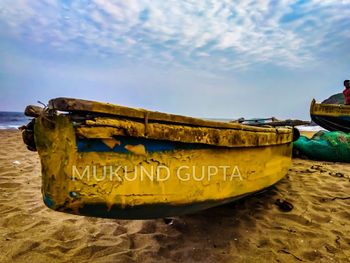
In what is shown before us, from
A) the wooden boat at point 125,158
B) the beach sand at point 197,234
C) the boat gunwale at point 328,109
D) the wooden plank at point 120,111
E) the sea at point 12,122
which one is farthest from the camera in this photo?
the sea at point 12,122

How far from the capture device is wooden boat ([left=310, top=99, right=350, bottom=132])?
30.5 ft

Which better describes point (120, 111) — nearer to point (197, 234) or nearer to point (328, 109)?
point (197, 234)

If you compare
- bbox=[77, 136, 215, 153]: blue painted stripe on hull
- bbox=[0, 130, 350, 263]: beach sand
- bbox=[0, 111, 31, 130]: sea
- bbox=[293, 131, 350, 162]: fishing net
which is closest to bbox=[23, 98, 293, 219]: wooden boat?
bbox=[77, 136, 215, 153]: blue painted stripe on hull

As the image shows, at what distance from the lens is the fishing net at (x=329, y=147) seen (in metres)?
5.88

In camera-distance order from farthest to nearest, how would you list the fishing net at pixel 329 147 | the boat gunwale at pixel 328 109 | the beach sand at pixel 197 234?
the boat gunwale at pixel 328 109 → the fishing net at pixel 329 147 → the beach sand at pixel 197 234

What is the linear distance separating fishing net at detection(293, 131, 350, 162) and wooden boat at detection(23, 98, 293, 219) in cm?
479

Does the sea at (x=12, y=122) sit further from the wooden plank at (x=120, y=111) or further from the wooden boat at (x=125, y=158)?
the wooden plank at (x=120, y=111)

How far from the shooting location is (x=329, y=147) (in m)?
5.94

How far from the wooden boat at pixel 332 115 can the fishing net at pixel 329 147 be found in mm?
3838

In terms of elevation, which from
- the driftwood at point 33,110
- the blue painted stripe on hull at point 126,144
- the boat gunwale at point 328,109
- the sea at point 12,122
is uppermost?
the boat gunwale at point 328,109

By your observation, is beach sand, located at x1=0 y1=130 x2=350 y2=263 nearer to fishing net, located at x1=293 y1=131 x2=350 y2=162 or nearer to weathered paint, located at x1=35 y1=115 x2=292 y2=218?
weathered paint, located at x1=35 y1=115 x2=292 y2=218

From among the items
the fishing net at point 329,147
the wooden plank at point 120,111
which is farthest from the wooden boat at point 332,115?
the wooden plank at point 120,111

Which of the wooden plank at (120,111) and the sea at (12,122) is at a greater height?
the wooden plank at (120,111)

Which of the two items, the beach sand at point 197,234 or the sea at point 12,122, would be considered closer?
the beach sand at point 197,234
